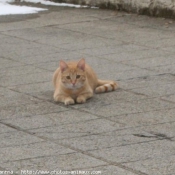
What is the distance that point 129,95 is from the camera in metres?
8.89

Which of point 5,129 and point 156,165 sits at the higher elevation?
point 156,165

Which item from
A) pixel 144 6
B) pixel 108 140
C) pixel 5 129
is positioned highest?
pixel 144 6

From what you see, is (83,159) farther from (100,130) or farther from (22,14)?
(22,14)

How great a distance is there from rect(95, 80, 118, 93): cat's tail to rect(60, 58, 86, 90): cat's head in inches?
16.5

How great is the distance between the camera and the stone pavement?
667 centimetres

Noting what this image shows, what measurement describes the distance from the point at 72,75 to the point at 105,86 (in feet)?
1.99

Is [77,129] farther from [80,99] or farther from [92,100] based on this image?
[92,100]

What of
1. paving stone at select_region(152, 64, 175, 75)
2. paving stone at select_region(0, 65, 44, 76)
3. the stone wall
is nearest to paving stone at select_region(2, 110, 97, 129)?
paving stone at select_region(0, 65, 44, 76)

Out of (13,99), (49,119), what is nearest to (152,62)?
(13,99)

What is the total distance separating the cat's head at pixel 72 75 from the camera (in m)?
8.62

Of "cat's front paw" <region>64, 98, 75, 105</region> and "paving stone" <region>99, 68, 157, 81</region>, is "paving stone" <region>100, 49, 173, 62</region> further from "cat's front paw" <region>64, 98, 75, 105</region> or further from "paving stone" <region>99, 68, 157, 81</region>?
"cat's front paw" <region>64, 98, 75, 105</region>

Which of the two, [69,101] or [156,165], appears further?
[69,101]

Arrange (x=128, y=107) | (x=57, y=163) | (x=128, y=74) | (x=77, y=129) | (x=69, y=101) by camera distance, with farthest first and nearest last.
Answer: (x=128, y=74)
(x=69, y=101)
(x=128, y=107)
(x=77, y=129)
(x=57, y=163)

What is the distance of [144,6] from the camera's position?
46.8 ft
